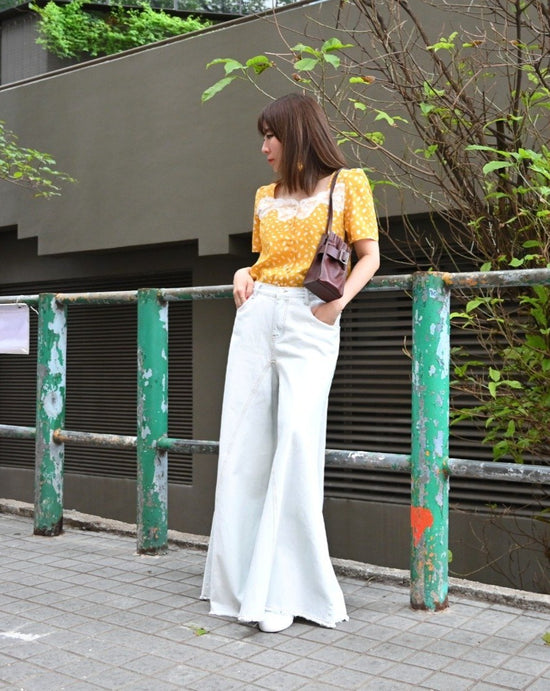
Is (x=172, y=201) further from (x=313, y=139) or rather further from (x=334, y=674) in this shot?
(x=334, y=674)

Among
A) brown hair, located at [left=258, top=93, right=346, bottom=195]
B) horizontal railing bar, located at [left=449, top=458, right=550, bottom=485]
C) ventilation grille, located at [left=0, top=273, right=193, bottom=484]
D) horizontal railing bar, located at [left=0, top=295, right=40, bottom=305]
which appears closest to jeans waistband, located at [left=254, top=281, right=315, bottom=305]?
brown hair, located at [left=258, top=93, right=346, bottom=195]

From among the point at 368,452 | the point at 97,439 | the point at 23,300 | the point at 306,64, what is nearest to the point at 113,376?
the point at 23,300

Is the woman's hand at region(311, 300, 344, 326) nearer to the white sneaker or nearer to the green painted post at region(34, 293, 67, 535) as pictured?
the white sneaker

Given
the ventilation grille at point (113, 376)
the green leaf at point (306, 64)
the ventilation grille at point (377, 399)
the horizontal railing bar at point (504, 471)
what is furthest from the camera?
the ventilation grille at point (113, 376)

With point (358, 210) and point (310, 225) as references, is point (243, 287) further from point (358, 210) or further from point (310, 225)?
point (358, 210)

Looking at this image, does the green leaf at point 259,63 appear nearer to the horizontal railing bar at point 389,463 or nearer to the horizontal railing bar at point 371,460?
the horizontal railing bar at point 389,463

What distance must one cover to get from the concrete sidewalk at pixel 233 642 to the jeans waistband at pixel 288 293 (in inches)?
43.5

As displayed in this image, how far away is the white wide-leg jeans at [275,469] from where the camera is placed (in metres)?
2.92

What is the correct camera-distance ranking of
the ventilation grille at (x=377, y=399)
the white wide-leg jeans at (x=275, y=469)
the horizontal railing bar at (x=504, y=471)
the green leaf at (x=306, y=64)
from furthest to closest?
1. the ventilation grille at (x=377, y=399)
2. the green leaf at (x=306, y=64)
3. the white wide-leg jeans at (x=275, y=469)
4. the horizontal railing bar at (x=504, y=471)

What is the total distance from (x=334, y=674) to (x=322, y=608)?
0.46 metres

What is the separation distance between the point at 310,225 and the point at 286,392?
0.59 m

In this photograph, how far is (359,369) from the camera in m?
7.52

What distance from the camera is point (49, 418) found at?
14.5ft

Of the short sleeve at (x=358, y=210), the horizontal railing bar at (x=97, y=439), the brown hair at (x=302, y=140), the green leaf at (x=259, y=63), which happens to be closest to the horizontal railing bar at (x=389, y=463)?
the horizontal railing bar at (x=97, y=439)
